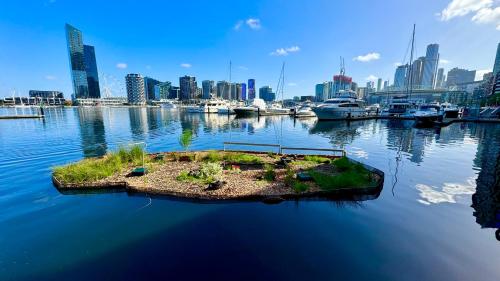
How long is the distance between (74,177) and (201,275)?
10.4 metres

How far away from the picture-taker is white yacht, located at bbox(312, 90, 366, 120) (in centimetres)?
5822

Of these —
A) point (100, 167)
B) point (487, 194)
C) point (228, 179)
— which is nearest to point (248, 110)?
point (100, 167)

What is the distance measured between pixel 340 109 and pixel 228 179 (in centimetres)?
5535

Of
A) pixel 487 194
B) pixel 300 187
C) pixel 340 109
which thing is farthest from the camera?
pixel 340 109

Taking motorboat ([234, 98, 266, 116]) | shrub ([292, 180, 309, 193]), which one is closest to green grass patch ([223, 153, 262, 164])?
shrub ([292, 180, 309, 193])

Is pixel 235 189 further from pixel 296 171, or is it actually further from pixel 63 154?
pixel 63 154

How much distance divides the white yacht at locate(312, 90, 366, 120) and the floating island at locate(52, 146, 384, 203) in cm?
4767

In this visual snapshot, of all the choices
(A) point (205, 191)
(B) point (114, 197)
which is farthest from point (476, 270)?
(B) point (114, 197)

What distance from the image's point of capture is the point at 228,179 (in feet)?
37.9

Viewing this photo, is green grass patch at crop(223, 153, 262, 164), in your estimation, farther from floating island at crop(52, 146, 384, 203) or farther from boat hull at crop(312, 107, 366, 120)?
boat hull at crop(312, 107, 366, 120)

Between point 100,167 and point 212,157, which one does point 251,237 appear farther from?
point 100,167

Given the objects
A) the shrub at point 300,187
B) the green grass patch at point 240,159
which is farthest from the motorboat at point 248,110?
the shrub at point 300,187

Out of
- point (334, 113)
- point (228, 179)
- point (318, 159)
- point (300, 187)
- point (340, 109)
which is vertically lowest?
point (228, 179)

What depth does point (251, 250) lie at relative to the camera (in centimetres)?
636
